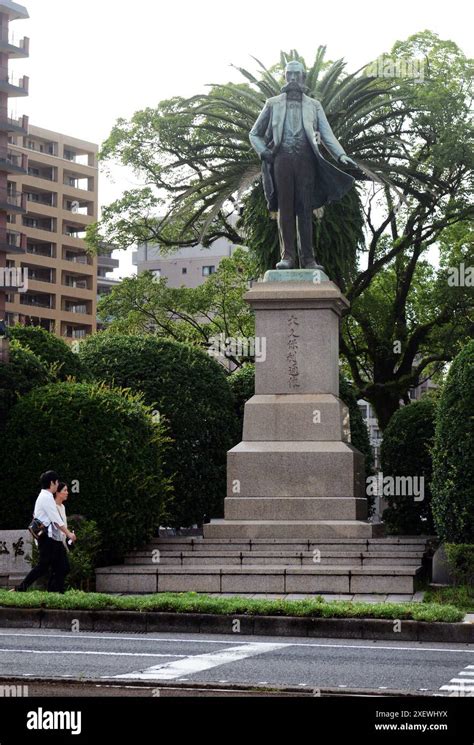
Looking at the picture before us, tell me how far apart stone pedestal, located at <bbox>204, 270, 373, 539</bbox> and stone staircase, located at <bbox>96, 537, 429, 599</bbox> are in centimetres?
53

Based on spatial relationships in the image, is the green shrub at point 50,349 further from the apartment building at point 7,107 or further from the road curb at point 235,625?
the apartment building at point 7,107

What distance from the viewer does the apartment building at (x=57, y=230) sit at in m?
108

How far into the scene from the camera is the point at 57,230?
112 meters

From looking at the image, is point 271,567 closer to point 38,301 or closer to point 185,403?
point 185,403

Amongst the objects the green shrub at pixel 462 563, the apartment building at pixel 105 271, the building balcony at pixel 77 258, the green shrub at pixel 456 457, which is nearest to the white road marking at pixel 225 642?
the green shrub at pixel 462 563

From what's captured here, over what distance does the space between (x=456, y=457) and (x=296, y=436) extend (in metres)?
3.40

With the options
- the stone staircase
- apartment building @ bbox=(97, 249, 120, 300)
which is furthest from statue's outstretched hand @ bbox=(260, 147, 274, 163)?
apartment building @ bbox=(97, 249, 120, 300)

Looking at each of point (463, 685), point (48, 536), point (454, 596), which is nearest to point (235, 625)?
point (48, 536)

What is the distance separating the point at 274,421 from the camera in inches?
849

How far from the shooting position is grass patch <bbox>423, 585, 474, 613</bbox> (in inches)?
638

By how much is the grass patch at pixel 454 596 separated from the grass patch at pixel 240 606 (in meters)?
1.61

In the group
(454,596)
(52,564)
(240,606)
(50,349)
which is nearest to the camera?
(240,606)
